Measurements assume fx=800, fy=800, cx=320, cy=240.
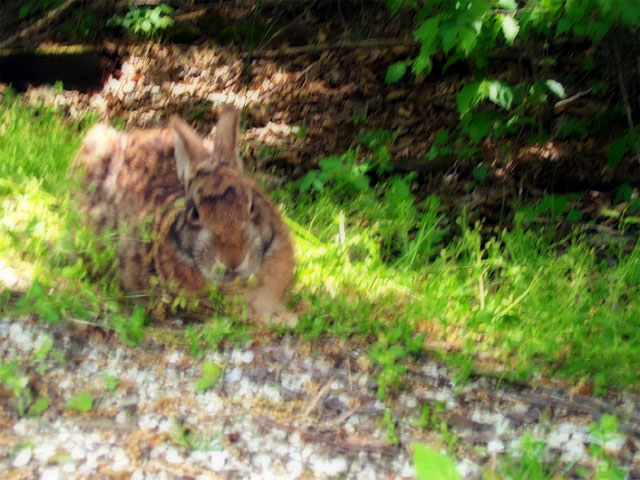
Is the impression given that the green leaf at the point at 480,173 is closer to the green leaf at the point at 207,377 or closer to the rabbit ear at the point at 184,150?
the rabbit ear at the point at 184,150

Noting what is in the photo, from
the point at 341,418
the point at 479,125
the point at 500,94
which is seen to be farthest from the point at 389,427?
the point at 479,125

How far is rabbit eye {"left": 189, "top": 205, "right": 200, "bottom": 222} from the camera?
3.43m

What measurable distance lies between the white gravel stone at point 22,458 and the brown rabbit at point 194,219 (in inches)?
36.7

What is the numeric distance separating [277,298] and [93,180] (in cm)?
129

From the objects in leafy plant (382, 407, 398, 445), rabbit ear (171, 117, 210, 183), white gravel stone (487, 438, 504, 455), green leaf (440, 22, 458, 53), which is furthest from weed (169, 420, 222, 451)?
green leaf (440, 22, 458, 53)

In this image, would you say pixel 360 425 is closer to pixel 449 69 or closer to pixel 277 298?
pixel 277 298

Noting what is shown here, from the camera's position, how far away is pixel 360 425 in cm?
312

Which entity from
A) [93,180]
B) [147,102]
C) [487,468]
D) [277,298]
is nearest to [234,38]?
[147,102]

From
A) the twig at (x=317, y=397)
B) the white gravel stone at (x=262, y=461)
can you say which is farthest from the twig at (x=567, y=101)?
the white gravel stone at (x=262, y=461)

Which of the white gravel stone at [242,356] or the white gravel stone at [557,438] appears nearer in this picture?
the white gravel stone at [557,438]

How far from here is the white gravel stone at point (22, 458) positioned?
113 inches

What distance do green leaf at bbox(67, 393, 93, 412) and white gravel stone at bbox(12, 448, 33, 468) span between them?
0.23m

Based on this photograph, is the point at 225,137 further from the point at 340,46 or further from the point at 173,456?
the point at 340,46

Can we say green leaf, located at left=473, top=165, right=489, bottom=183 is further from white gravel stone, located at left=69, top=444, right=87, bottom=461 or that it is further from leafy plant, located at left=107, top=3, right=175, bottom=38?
white gravel stone, located at left=69, top=444, right=87, bottom=461
